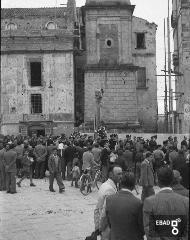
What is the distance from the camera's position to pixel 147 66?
161ft

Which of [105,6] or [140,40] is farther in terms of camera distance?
[140,40]

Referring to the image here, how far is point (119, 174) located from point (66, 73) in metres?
34.0

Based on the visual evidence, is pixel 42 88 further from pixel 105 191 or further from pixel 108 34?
pixel 105 191

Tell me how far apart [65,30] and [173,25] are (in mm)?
9418

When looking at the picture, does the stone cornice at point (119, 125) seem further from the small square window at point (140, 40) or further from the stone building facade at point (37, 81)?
the small square window at point (140, 40)

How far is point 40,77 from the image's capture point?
42188 mm

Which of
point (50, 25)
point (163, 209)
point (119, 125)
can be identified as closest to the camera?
point (163, 209)

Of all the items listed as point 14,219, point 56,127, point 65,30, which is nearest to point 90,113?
point 56,127

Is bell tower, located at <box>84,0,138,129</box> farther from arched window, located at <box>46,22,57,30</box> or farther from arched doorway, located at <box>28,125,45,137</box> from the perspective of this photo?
arched doorway, located at <box>28,125,45,137</box>

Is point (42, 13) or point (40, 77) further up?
point (42, 13)

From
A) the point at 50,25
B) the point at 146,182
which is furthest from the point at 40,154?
the point at 50,25

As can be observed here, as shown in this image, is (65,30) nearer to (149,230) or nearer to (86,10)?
(86,10)

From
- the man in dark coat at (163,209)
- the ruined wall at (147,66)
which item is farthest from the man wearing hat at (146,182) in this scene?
the ruined wall at (147,66)

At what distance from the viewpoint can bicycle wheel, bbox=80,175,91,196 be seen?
55.5 ft
